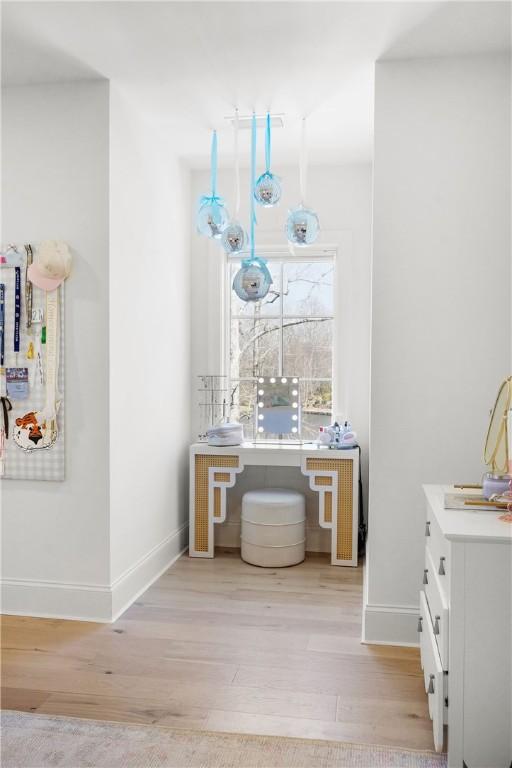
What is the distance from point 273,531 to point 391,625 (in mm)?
1168

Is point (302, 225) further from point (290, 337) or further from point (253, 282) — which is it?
point (290, 337)

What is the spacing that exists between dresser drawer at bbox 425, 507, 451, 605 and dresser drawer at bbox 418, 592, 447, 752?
205 millimetres

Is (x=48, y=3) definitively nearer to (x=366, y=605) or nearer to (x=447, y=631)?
(x=447, y=631)

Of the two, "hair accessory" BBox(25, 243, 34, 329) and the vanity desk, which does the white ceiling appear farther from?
the vanity desk

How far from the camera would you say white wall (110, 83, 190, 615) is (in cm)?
306

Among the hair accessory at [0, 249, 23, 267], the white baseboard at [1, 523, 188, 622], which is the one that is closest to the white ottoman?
the white baseboard at [1, 523, 188, 622]

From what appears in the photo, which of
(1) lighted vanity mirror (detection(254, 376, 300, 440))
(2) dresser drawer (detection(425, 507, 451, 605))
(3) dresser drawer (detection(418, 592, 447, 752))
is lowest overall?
(3) dresser drawer (detection(418, 592, 447, 752))

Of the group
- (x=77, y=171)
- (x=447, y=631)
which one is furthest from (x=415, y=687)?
(x=77, y=171)

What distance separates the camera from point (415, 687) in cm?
238

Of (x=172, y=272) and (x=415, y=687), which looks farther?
(x=172, y=272)

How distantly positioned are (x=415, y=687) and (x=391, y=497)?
2.50 feet

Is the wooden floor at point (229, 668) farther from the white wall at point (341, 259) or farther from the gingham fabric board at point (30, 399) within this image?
the white wall at point (341, 259)

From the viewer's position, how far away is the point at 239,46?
2.61m

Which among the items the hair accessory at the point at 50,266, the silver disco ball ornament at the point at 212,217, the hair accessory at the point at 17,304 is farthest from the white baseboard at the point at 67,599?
the silver disco ball ornament at the point at 212,217
